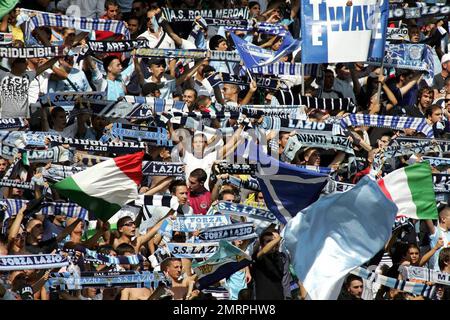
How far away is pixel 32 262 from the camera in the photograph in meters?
22.1

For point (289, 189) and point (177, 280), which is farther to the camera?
point (289, 189)

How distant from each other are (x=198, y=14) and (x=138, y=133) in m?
3.84

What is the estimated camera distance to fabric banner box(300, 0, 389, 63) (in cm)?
2670

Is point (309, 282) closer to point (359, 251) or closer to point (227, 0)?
point (359, 251)

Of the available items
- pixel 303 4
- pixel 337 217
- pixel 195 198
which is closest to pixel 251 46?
pixel 303 4

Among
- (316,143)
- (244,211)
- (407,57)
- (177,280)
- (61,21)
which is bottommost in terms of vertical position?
(177,280)

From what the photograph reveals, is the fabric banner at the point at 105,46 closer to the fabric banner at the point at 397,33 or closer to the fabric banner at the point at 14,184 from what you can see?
the fabric banner at the point at 14,184

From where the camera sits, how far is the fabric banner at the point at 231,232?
2297cm

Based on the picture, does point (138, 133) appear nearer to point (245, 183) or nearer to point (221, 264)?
point (245, 183)

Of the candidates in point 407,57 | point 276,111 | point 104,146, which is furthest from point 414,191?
point 407,57

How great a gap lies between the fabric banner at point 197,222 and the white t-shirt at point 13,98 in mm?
2908

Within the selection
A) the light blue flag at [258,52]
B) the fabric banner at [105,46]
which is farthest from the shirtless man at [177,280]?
the light blue flag at [258,52]

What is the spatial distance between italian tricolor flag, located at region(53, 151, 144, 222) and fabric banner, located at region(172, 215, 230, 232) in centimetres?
80

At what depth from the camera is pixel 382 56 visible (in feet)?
89.8
